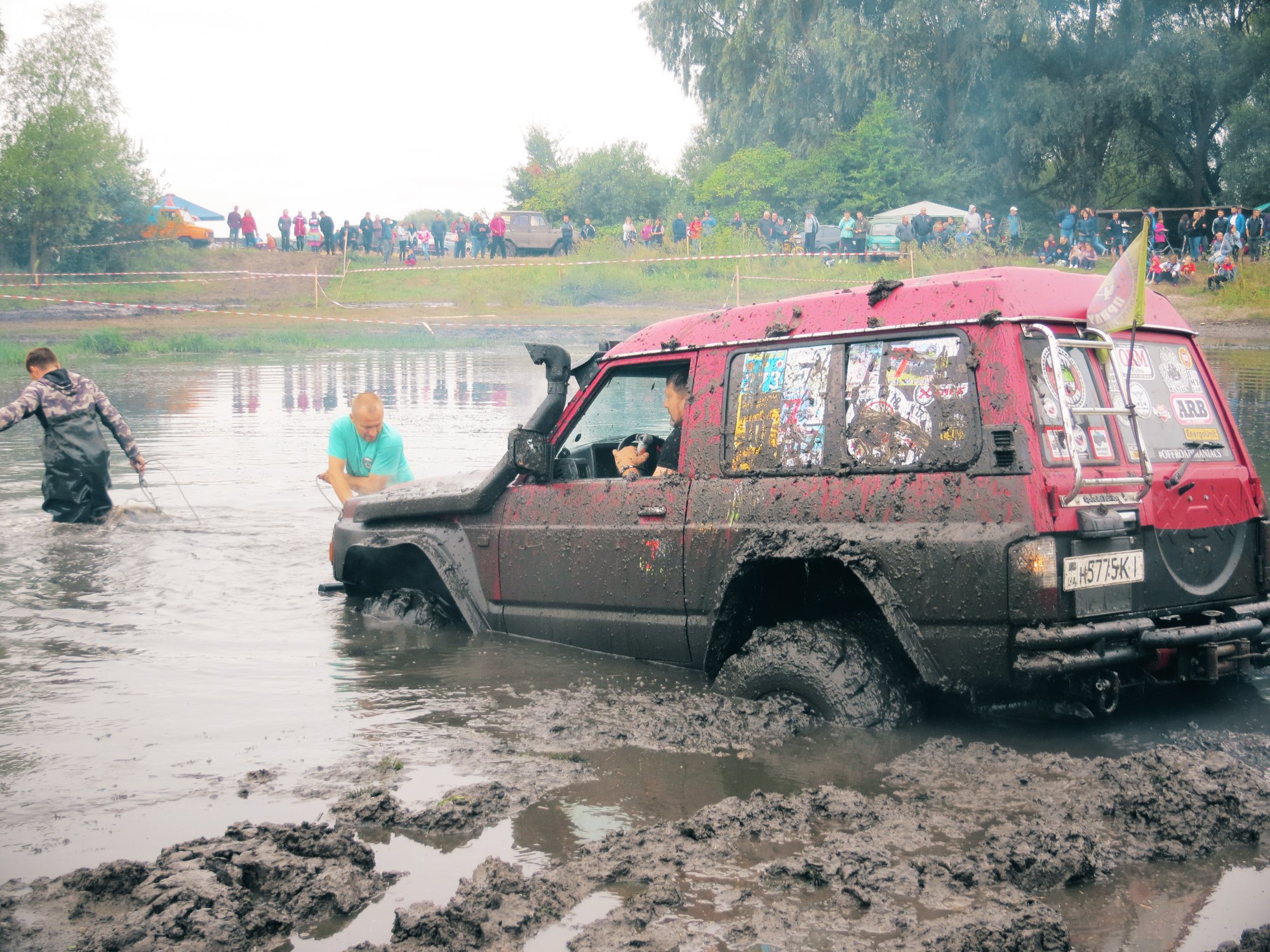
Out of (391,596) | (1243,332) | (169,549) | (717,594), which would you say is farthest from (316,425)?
(1243,332)

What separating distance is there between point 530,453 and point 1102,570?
109 inches

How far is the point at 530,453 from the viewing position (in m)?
6.00

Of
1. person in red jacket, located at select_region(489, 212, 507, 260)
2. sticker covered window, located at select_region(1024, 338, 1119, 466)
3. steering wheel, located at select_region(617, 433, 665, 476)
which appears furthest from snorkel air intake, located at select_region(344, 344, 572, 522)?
person in red jacket, located at select_region(489, 212, 507, 260)

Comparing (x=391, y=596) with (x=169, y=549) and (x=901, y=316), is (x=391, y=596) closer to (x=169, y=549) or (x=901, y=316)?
(x=169, y=549)

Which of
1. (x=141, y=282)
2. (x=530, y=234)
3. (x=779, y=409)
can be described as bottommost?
(x=779, y=409)

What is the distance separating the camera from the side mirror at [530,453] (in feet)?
19.6

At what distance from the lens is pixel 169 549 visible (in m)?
9.85

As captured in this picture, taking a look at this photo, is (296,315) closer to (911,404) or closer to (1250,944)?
(911,404)

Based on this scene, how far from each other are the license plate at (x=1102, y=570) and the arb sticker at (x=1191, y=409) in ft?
2.56

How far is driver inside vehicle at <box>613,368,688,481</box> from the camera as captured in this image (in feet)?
18.5

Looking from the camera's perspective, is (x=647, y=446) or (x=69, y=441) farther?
(x=69, y=441)

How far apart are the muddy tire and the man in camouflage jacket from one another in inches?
289

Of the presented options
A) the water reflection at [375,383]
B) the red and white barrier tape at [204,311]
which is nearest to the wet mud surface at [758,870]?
the water reflection at [375,383]

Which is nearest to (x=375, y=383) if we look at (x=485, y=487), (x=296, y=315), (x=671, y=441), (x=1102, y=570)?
(x=296, y=315)
